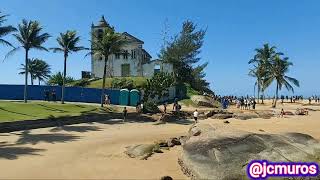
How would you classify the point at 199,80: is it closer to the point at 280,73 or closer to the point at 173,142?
the point at 280,73

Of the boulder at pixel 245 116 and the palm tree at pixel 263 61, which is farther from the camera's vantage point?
the palm tree at pixel 263 61

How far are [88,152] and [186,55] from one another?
56.1 meters

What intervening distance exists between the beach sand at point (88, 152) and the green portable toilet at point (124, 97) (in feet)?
43.7

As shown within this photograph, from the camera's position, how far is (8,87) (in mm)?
55375

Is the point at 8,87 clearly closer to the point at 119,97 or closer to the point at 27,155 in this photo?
the point at 119,97

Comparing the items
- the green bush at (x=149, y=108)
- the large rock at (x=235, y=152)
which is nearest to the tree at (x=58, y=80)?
the green bush at (x=149, y=108)

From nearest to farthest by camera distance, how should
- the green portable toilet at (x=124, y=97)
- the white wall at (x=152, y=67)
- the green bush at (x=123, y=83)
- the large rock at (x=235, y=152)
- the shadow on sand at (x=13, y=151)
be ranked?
the large rock at (x=235, y=152), the shadow on sand at (x=13, y=151), the green portable toilet at (x=124, y=97), the green bush at (x=123, y=83), the white wall at (x=152, y=67)

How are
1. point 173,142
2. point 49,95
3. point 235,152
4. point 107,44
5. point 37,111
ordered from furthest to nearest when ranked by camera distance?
point 49,95
point 107,44
point 37,111
point 173,142
point 235,152

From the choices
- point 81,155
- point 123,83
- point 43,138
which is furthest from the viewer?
point 123,83

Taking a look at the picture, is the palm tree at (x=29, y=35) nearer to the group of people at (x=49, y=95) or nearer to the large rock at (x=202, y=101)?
the group of people at (x=49, y=95)

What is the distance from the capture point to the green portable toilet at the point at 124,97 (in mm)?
54656

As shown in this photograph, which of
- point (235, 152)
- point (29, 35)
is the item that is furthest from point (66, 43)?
point (235, 152)

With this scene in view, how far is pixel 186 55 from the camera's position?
266 ft

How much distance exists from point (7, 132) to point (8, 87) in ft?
75.2
